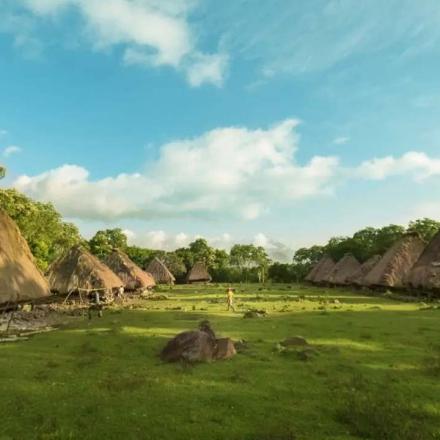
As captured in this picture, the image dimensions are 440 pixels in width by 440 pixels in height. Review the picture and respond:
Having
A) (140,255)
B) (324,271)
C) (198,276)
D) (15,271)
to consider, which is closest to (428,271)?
(15,271)

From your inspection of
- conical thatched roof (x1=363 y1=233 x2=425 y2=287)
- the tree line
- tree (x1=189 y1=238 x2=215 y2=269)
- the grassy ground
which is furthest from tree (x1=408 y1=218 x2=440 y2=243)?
the grassy ground

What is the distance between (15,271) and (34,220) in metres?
30.3

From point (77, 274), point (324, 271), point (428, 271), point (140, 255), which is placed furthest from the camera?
point (140, 255)

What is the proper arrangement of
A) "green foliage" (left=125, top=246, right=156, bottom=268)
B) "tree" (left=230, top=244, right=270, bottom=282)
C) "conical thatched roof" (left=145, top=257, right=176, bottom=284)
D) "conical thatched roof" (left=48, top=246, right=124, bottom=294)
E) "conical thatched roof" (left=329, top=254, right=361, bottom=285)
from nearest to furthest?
"conical thatched roof" (left=48, top=246, right=124, bottom=294), "conical thatched roof" (left=329, top=254, right=361, bottom=285), "conical thatched roof" (left=145, top=257, right=176, bottom=284), "green foliage" (left=125, top=246, right=156, bottom=268), "tree" (left=230, top=244, right=270, bottom=282)

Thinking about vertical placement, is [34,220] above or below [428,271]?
above

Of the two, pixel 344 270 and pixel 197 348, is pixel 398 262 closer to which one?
pixel 344 270

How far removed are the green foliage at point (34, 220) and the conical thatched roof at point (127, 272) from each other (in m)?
5.78

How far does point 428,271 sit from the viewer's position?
30.2 meters

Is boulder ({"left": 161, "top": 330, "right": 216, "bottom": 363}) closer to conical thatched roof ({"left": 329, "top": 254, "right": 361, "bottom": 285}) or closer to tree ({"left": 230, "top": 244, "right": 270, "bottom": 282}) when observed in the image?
conical thatched roof ({"left": 329, "top": 254, "right": 361, "bottom": 285})

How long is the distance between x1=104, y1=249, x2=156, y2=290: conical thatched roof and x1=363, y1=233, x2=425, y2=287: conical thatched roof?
22449 mm

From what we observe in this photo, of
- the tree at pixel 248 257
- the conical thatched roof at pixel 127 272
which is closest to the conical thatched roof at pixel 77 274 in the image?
the conical thatched roof at pixel 127 272

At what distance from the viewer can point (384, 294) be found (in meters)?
42.4

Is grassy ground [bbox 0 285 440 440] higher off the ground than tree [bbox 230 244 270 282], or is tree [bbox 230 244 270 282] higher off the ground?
tree [bbox 230 244 270 282]

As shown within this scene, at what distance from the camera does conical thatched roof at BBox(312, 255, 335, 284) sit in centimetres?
6378
